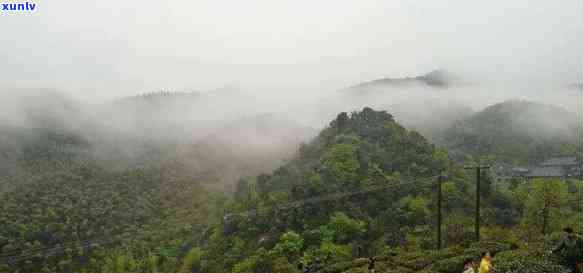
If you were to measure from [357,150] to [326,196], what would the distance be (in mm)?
11429

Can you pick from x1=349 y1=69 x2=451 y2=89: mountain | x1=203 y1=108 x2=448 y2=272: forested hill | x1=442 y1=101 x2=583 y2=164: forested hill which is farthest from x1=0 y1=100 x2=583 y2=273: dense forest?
x1=349 y1=69 x2=451 y2=89: mountain

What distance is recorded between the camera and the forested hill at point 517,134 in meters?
96.7

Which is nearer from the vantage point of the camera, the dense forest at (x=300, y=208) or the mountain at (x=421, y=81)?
the dense forest at (x=300, y=208)

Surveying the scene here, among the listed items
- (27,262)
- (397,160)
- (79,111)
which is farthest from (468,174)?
(79,111)

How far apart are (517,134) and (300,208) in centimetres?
6297

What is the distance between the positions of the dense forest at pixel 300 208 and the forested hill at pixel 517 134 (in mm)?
454

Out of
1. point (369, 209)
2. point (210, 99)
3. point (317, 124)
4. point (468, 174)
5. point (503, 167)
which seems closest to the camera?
point (369, 209)

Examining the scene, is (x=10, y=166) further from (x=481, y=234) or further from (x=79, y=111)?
(x=481, y=234)

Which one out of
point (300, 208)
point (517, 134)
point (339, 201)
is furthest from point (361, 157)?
point (517, 134)

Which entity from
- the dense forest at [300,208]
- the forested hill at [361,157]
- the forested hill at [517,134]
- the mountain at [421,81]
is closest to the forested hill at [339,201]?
the forested hill at [361,157]

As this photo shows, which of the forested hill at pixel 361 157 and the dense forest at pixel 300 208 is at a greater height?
the forested hill at pixel 361 157

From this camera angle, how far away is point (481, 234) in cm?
4241

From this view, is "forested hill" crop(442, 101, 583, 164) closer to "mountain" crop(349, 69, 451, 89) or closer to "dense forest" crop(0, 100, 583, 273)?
"dense forest" crop(0, 100, 583, 273)

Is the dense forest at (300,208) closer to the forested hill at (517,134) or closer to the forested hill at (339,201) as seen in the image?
the forested hill at (339,201)
